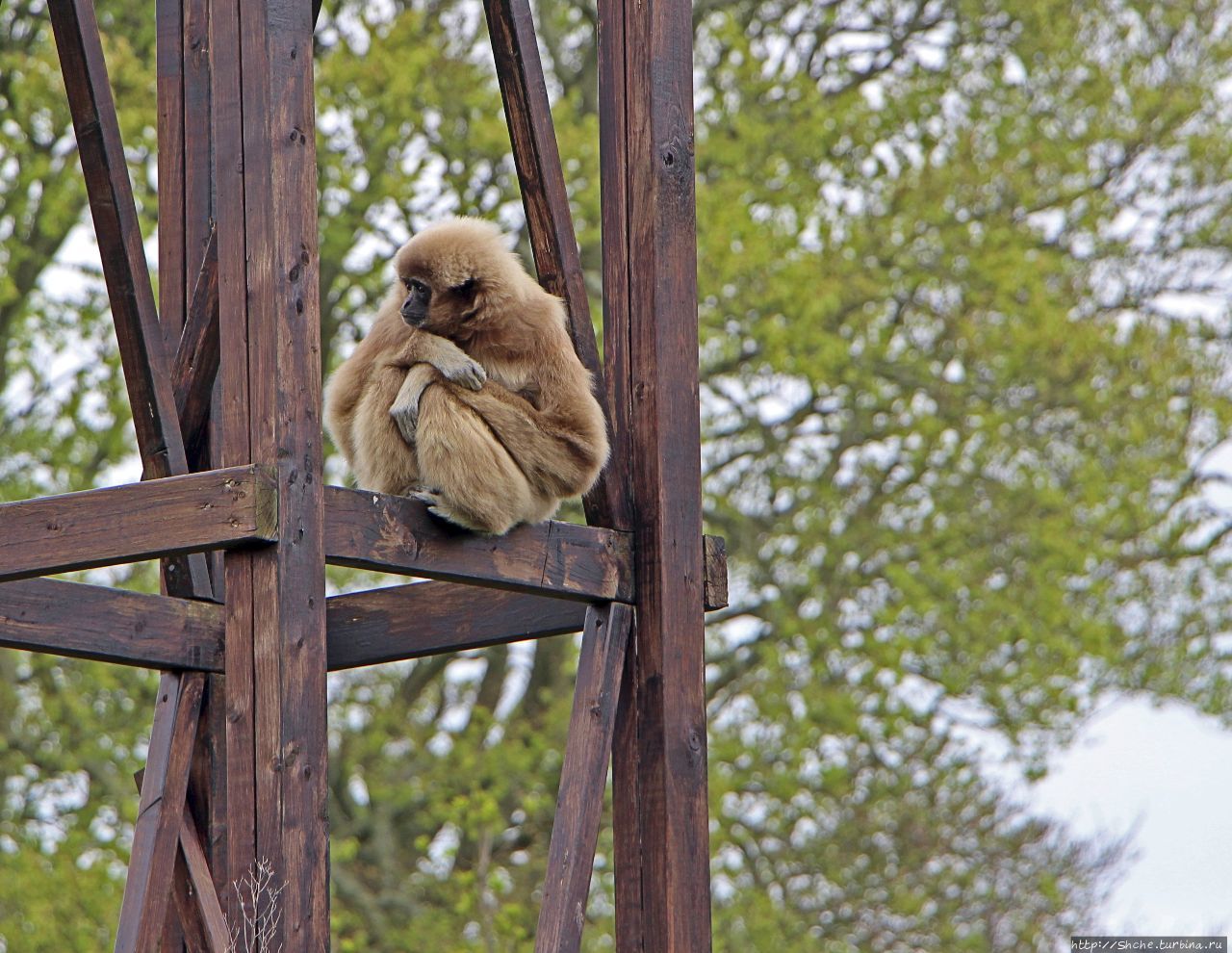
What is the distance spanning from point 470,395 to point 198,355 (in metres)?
1.06

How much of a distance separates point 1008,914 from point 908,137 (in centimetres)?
587

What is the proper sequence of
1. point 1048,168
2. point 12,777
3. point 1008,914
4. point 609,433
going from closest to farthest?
point 609,433
point 12,777
point 1008,914
point 1048,168

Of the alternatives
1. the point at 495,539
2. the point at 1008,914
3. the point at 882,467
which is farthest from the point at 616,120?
the point at 1008,914

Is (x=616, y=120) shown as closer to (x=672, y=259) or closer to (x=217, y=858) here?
(x=672, y=259)

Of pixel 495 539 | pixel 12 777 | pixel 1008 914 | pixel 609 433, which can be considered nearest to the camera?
pixel 495 539

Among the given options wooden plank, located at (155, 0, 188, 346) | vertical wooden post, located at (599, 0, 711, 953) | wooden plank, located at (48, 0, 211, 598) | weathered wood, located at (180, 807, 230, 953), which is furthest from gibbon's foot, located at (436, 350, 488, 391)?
weathered wood, located at (180, 807, 230, 953)

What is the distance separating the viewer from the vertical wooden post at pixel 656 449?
17.9 ft

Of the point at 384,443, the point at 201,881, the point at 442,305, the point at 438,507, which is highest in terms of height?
the point at 442,305

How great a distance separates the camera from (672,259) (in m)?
5.73

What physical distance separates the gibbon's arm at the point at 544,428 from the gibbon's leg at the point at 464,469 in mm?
32

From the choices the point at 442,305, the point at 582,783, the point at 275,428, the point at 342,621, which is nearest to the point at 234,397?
the point at 275,428

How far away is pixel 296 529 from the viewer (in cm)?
464

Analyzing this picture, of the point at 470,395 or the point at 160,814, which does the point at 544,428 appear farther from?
the point at 160,814

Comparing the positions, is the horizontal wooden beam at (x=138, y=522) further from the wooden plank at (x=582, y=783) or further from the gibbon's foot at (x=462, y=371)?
the wooden plank at (x=582, y=783)
